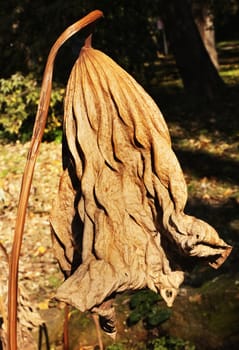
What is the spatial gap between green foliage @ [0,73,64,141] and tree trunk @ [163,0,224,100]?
2.33m

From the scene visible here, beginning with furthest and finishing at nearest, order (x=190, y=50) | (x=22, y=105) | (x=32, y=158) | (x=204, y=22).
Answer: (x=204, y=22) → (x=190, y=50) → (x=22, y=105) → (x=32, y=158)

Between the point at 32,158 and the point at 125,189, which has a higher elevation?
the point at 32,158

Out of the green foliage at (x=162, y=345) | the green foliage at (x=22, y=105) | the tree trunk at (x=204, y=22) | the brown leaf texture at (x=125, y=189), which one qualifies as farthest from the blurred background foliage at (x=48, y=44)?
the brown leaf texture at (x=125, y=189)

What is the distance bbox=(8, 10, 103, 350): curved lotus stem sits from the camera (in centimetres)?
180

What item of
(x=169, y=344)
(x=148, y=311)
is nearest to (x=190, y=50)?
(x=148, y=311)

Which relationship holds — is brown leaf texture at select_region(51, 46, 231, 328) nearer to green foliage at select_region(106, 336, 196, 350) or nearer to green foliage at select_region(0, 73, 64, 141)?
green foliage at select_region(106, 336, 196, 350)

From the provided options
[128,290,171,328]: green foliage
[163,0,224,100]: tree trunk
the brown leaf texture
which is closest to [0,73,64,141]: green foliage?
[163,0,224,100]: tree trunk

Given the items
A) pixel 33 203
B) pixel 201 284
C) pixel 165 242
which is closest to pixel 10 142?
pixel 33 203

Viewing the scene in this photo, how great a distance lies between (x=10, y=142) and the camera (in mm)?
9656

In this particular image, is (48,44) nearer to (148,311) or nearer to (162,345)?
(148,311)

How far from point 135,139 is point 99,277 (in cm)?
41

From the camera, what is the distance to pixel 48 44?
9.05 m

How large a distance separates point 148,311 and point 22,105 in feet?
17.0

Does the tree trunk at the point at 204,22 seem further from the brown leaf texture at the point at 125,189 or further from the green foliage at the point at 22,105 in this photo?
the brown leaf texture at the point at 125,189
